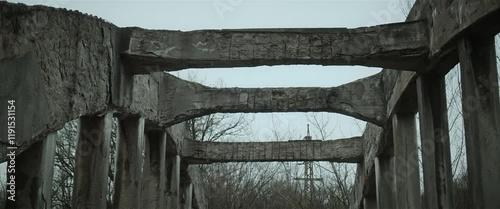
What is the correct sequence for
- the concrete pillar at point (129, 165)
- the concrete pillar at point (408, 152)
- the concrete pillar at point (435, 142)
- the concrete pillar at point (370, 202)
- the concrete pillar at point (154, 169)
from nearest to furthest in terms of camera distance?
Result: the concrete pillar at point (435, 142) → the concrete pillar at point (129, 165) → the concrete pillar at point (408, 152) → the concrete pillar at point (154, 169) → the concrete pillar at point (370, 202)

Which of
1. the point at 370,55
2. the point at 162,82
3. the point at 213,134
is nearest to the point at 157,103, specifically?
the point at 162,82

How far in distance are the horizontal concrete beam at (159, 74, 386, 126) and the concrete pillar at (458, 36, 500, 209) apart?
5048 millimetres

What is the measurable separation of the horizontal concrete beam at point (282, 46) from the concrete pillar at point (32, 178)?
7.18 ft

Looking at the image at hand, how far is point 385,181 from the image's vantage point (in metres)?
15.1

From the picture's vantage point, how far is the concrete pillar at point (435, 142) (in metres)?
9.30

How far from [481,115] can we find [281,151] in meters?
9.34

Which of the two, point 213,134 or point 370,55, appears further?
point 213,134

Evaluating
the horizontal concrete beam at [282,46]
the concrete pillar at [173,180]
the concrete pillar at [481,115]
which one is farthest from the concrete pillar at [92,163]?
the concrete pillar at [173,180]

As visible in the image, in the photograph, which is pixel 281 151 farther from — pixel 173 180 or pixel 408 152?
pixel 408 152

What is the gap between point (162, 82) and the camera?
13.0 metres

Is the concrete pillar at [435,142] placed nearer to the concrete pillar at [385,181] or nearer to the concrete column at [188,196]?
the concrete pillar at [385,181]

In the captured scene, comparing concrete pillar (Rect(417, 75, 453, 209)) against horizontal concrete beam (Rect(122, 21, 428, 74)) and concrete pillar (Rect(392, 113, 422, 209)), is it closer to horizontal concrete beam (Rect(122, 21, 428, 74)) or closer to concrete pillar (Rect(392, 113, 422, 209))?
horizontal concrete beam (Rect(122, 21, 428, 74))

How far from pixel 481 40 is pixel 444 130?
2.40 m

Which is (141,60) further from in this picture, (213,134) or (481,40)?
(213,134)
